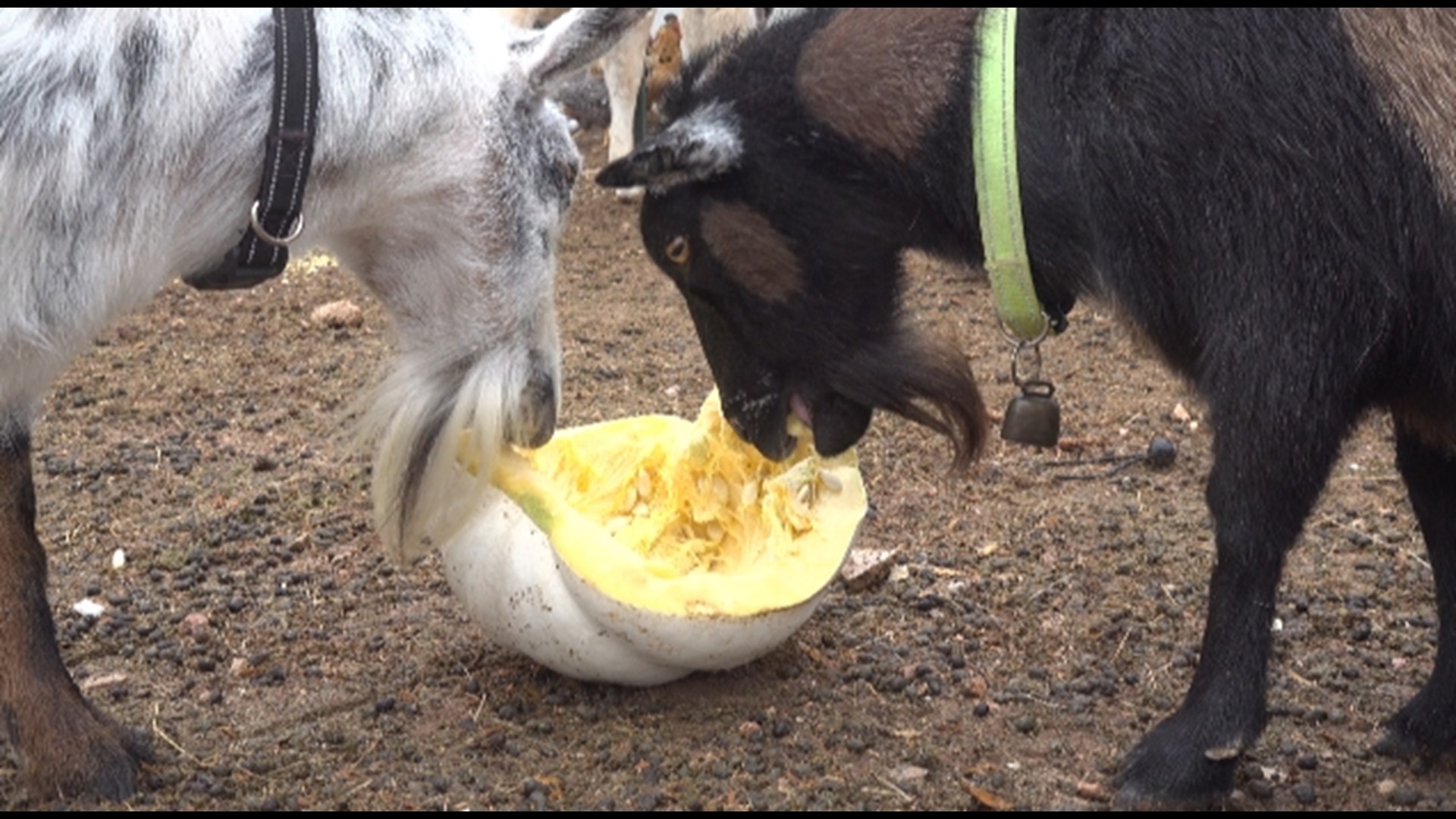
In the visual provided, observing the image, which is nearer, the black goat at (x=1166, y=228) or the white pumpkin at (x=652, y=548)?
the black goat at (x=1166, y=228)

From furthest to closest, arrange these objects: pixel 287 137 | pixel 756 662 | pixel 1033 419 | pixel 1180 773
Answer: pixel 756 662, pixel 1033 419, pixel 1180 773, pixel 287 137

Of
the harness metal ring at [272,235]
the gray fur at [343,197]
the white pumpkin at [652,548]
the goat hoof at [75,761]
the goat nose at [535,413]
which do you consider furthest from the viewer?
the goat nose at [535,413]

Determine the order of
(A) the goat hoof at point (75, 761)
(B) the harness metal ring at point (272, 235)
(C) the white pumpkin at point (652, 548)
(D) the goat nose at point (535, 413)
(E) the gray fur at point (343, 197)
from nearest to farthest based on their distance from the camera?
(E) the gray fur at point (343, 197)
(B) the harness metal ring at point (272, 235)
(A) the goat hoof at point (75, 761)
(C) the white pumpkin at point (652, 548)
(D) the goat nose at point (535, 413)

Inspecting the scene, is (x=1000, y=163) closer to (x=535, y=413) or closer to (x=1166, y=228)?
(x=1166, y=228)

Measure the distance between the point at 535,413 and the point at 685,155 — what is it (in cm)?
57

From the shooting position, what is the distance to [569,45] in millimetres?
3441

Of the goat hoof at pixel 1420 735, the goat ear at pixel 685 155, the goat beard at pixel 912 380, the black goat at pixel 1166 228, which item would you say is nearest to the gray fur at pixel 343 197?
the goat ear at pixel 685 155

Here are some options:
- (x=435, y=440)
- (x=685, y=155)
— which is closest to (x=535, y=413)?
(x=435, y=440)

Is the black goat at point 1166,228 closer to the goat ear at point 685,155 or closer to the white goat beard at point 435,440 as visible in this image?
the goat ear at point 685,155

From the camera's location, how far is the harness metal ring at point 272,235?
3.18 meters

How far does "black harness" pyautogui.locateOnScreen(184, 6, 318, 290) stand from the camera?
3.15 metres

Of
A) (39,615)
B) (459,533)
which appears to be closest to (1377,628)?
(459,533)

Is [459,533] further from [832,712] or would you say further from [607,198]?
[607,198]

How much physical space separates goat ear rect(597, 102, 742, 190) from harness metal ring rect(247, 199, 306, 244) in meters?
0.53
